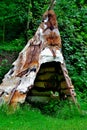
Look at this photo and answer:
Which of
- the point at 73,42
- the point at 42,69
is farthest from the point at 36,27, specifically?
the point at 42,69

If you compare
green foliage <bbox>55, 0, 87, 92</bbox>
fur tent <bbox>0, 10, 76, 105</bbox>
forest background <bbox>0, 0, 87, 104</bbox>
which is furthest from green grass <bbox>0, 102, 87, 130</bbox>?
green foliage <bbox>55, 0, 87, 92</bbox>

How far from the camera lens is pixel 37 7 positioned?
66.1ft

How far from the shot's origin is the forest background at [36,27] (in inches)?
750

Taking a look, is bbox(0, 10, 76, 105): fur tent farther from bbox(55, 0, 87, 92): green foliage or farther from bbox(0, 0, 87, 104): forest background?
bbox(55, 0, 87, 92): green foliage

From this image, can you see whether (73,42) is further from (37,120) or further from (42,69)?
(37,120)

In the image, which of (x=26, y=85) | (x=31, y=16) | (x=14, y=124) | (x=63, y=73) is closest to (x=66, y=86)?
(x=63, y=73)

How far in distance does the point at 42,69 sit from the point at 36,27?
416 centimetres

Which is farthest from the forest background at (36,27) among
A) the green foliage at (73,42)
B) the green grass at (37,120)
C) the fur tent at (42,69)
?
the green grass at (37,120)

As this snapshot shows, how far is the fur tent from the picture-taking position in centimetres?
1377

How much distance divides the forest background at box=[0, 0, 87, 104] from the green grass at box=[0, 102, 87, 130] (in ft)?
14.1

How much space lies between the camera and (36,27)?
19656 millimetres

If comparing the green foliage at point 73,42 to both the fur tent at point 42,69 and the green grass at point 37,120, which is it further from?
the green grass at point 37,120

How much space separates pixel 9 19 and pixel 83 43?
322 cm

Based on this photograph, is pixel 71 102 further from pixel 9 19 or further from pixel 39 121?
pixel 9 19
